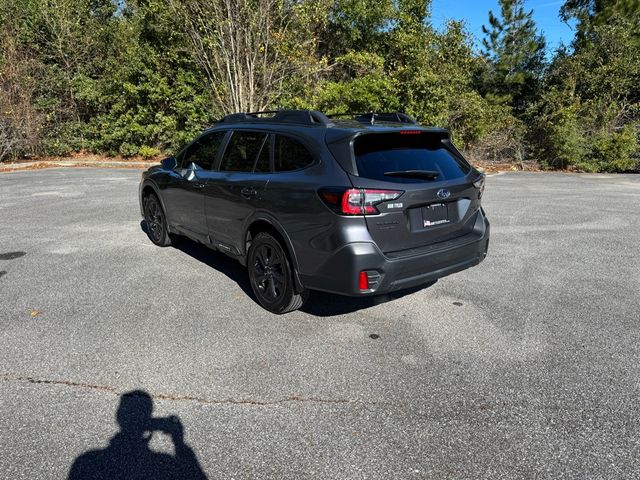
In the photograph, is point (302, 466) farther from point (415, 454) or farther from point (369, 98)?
point (369, 98)

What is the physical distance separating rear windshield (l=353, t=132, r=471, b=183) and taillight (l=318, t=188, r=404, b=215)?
0.15 meters

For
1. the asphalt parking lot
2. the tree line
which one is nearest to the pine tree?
the tree line

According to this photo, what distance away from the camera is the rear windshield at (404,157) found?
3645 millimetres

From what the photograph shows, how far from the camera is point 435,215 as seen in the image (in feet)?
12.6

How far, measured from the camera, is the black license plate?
3758 mm

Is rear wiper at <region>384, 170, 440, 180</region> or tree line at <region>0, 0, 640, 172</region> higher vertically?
tree line at <region>0, 0, 640, 172</region>

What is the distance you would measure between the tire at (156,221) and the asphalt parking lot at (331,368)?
0.90 ft

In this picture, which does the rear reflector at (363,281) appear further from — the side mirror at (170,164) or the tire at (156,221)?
the tire at (156,221)

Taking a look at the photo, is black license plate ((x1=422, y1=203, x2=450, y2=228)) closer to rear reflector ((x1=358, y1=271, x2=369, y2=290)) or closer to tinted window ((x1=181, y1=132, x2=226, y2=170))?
rear reflector ((x1=358, y1=271, x2=369, y2=290))

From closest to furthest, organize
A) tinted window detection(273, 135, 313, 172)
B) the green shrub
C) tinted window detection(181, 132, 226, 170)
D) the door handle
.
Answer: tinted window detection(273, 135, 313, 172)
the door handle
tinted window detection(181, 132, 226, 170)
the green shrub

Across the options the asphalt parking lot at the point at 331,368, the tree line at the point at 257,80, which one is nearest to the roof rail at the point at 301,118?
the asphalt parking lot at the point at 331,368

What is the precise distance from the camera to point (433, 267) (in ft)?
12.6

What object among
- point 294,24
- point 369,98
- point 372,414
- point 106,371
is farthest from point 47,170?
point 372,414

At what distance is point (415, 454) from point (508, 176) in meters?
15.1
